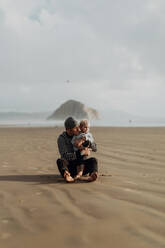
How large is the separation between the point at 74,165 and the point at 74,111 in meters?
107

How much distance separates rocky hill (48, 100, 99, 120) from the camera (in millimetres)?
109694

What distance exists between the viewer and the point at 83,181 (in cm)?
489

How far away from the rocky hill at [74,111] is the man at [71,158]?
4028 inches

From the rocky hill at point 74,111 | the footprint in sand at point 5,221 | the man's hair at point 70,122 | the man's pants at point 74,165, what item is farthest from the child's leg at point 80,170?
the rocky hill at point 74,111

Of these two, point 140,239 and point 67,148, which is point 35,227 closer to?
point 140,239

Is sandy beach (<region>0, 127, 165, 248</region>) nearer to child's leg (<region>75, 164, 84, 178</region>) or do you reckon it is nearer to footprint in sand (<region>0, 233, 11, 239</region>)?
footprint in sand (<region>0, 233, 11, 239</region>)

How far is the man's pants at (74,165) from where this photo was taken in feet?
15.9

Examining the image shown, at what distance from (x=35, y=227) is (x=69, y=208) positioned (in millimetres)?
690

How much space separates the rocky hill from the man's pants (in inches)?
4029

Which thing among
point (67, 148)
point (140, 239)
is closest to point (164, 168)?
point (67, 148)

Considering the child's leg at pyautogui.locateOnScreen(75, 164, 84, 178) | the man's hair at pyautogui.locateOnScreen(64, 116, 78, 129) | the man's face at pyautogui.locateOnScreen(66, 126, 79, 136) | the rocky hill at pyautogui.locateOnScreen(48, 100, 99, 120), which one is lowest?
the child's leg at pyautogui.locateOnScreen(75, 164, 84, 178)

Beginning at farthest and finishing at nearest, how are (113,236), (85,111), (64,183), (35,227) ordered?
(85,111)
(64,183)
(35,227)
(113,236)

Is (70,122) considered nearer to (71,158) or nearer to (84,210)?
(71,158)

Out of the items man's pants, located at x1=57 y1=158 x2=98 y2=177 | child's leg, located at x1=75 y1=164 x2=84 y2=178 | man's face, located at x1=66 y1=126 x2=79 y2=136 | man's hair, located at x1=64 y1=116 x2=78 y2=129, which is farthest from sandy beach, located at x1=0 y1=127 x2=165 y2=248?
man's hair, located at x1=64 y1=116 x2=78 y2=129
